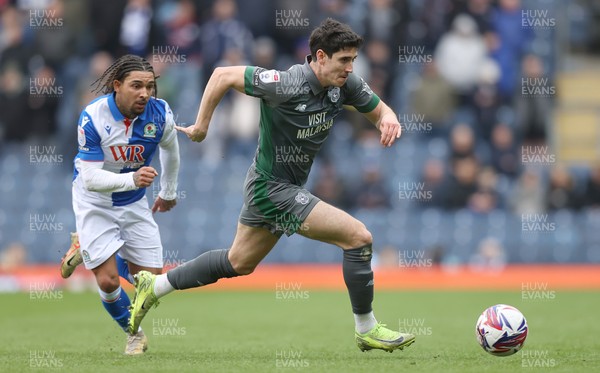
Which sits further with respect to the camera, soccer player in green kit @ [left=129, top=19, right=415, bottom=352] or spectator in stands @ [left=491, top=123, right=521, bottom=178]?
spectator in stands @ [left=491, top=123, right=521, bottom=178]

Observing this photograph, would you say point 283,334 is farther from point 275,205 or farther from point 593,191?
point 593,191

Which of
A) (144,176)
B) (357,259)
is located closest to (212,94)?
(144,176)

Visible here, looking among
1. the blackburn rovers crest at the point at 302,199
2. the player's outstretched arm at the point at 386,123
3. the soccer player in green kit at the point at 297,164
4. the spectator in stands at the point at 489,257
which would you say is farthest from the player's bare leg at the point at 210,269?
the spectator in stands at the point at 489,257

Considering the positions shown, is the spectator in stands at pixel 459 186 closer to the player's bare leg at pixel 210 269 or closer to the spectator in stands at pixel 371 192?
the spectator in stands at pixel 371 192

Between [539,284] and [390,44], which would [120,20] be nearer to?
[390,44]

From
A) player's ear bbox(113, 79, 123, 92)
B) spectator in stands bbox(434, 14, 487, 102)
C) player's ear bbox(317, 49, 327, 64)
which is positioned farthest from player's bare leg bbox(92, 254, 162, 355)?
spectator in stands bbox(434, 14, 487, 102)

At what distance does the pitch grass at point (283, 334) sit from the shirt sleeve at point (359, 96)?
2.03 meters

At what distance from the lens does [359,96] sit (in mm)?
8648

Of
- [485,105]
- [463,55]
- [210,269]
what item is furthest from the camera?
[463,55]

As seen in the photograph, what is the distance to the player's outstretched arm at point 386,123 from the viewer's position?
8203mm

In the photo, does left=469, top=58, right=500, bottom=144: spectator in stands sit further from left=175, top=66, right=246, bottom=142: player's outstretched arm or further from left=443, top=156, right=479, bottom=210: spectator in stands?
left=175, top=66, right=246, bottom=142: player's outstretched arm

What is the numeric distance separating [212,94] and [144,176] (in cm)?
87

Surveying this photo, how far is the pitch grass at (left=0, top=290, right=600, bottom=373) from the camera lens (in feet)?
26.1

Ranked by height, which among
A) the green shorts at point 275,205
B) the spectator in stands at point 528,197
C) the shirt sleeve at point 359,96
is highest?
the shirt sleeve at point 359,96
